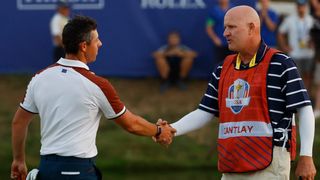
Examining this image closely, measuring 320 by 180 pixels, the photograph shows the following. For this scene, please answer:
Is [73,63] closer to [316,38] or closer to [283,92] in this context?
[283,92]

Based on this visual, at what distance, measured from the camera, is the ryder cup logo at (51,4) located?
55.8 feet

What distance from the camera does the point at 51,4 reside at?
17.1 metres

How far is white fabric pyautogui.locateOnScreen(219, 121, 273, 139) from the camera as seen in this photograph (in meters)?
7.62

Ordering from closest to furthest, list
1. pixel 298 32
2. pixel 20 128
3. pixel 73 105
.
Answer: pixel 73 105, pixel 20 128, pixel 298 32

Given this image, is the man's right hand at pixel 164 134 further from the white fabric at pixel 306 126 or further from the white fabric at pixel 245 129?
the white fabric at pixel 306 126

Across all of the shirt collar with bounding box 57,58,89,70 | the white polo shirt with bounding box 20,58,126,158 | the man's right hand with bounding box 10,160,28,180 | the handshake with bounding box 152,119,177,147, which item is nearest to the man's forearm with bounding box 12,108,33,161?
Result: the man's right hand with bounding box 10,160,28,180

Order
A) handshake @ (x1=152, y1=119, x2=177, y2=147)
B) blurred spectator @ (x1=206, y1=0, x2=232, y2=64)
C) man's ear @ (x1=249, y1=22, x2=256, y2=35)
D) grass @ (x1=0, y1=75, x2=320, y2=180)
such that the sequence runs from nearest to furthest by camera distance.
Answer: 1. man's ear @ (x1=249, y1=22, x2=256, y2=35)
2. handshake @ (x1=152, y1=119, x2=177, y2=147)
3. grass @ (x1=0, y1=75, x2=320, y2=180)
4. blurred spectator @ (x1=206, y1=0, x2=232, y2=64)

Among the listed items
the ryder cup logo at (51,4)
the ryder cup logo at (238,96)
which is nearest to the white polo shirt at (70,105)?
the ryder cup logo at (238,96)

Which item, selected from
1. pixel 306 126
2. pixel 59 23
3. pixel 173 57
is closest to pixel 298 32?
pixel 173 57

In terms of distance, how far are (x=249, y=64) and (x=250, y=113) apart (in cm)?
37

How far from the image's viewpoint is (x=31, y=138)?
15.9 metres

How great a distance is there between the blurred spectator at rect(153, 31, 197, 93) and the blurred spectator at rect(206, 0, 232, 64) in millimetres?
542

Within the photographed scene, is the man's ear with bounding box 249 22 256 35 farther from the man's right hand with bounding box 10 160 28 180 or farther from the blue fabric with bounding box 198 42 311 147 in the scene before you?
the man's right hand with bounding box 10 160 28 180

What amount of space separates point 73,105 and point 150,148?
805cm
